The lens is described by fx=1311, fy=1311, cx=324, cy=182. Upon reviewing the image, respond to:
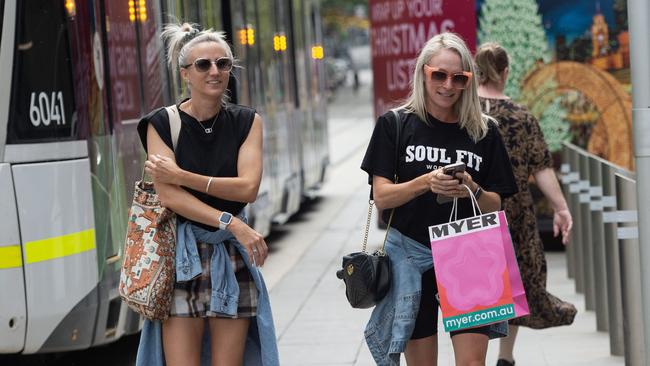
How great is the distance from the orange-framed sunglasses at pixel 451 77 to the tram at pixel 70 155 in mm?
2587

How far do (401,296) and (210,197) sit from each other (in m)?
0.84

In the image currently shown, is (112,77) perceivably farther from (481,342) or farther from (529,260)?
(481,342)

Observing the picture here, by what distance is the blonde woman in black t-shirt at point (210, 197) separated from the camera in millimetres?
4680

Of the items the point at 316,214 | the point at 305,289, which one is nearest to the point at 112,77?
the point at 305,289

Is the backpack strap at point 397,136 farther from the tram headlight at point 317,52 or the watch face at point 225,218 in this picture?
the tram headlight at point 317,52

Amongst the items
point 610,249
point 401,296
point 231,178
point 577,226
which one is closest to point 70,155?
point 231,178

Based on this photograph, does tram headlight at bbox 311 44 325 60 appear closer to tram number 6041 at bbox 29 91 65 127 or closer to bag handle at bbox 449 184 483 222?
tram number 6041 at bbox 29 91 65 127

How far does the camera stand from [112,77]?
7.43 metres

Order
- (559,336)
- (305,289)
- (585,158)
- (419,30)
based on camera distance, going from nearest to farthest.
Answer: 1. (559,336)
2. (585,158)
3. (305,289)
4. (419,30)

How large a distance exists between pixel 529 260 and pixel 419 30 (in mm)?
5707

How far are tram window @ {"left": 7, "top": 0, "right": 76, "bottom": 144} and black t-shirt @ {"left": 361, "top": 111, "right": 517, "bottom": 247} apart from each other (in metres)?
2.45

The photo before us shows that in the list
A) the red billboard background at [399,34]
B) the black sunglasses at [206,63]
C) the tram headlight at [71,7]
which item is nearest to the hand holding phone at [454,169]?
the black sunglasses at [206,63]

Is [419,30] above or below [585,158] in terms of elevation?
above

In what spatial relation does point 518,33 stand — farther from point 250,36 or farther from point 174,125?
point 174,125
